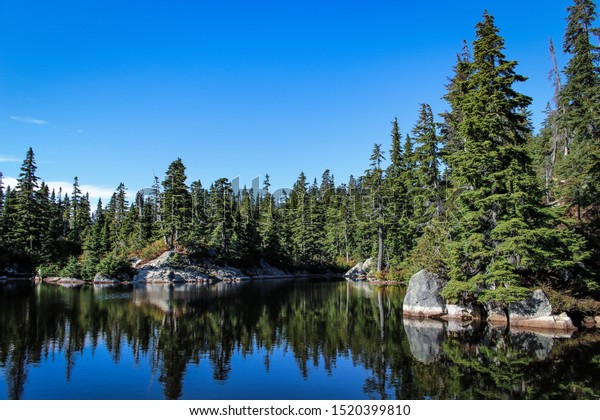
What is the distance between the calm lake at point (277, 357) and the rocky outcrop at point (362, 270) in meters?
38.6

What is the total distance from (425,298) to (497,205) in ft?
25.7

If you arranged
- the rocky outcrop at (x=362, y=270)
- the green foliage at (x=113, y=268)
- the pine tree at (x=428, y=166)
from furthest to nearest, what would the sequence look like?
the rocky outcrop at (x=362, y=270) → the green foliage at (x=113, y=268) → the pine tree at (x=428, y=166)

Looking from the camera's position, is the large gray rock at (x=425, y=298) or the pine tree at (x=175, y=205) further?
the pine tree at (x=175, y=205)

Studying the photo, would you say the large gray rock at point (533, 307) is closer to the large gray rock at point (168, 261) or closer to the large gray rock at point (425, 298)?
the large gray rock at point (425, 298)

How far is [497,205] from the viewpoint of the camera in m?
25.9

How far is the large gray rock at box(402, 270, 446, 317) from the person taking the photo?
1129 inches

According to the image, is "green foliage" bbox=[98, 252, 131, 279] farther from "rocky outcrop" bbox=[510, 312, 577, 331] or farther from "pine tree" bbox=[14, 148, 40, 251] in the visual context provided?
"rocky outcrop" bbox=[510, 312, 577, 331]

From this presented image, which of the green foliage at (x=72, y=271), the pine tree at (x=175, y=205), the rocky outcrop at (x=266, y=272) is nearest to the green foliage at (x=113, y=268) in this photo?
the green foliage at (x=72, y=271)

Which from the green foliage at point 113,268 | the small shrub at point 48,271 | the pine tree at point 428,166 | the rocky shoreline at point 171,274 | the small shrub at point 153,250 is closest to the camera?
the pine tree at point 428,166

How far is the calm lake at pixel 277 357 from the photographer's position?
1423 centimetres

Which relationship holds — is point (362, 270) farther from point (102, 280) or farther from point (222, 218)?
point (102, 280)

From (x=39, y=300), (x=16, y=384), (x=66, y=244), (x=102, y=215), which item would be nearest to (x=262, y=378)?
(x=16, y=384)
